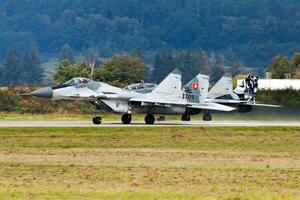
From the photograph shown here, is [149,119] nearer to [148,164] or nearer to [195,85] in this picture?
[195,85]

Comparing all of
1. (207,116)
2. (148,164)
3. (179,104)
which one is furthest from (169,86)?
(148,164)

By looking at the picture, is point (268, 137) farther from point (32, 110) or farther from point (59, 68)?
point (59, 68)

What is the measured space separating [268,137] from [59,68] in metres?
64.6

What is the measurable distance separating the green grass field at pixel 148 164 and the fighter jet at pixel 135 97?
9620mm

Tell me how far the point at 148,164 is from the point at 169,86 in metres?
31.1

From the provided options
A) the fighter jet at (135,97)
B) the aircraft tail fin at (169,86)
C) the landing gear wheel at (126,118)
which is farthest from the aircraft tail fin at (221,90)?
the landing gear wheel at (126,118)

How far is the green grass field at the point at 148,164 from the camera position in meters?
22.9

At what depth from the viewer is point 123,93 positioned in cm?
5744

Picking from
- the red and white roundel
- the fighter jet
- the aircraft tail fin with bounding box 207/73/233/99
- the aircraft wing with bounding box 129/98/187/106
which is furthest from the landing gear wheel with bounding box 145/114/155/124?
the aircraft tail fin with bounding box 207/73/233/99

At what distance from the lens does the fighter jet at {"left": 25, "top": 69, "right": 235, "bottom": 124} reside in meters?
56.5

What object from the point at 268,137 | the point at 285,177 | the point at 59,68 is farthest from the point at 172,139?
the point at 59,68

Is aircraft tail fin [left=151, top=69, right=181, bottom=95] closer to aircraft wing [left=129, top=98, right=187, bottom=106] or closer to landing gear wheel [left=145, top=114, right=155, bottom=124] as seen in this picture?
aircraft wing [left=129, top=98, right=187, bottom=106]

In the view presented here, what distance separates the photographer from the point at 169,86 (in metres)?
60.5

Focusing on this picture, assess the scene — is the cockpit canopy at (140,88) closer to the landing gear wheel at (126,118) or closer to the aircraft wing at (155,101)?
the aircraft wing at (155,101)
